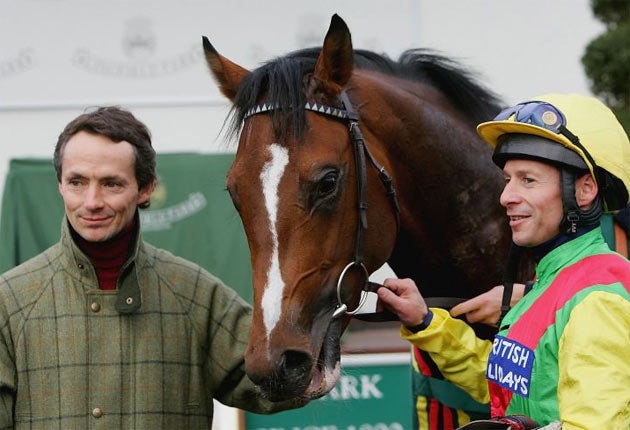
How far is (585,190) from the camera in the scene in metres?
2.21

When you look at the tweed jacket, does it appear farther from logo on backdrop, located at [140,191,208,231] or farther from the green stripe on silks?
logo on backdrop, located at [140,191,208,231]

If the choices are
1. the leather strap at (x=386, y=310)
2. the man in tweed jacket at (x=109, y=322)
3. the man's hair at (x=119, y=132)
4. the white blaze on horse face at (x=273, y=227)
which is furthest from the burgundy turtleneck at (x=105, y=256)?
the leather strap at (x=386, y=310)

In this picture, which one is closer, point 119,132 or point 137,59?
point 119,132

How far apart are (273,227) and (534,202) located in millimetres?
670

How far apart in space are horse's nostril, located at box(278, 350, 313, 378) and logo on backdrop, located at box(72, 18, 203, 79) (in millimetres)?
3936

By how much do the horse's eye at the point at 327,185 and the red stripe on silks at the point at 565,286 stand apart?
0.65m

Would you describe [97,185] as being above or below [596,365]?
above

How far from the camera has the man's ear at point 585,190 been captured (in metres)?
2.20

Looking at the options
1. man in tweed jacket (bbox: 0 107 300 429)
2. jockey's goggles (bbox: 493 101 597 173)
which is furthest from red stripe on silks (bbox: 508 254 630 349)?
man in tweed jacket (bbox: 0 107 300 429)

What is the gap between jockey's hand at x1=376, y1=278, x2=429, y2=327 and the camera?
2676 millimetres

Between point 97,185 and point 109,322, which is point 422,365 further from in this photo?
point 97,185

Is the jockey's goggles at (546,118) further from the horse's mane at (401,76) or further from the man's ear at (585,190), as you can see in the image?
the horse's mane at (401,76)

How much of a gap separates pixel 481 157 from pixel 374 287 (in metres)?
0.64

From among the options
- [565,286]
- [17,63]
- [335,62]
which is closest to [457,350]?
[565,286]
